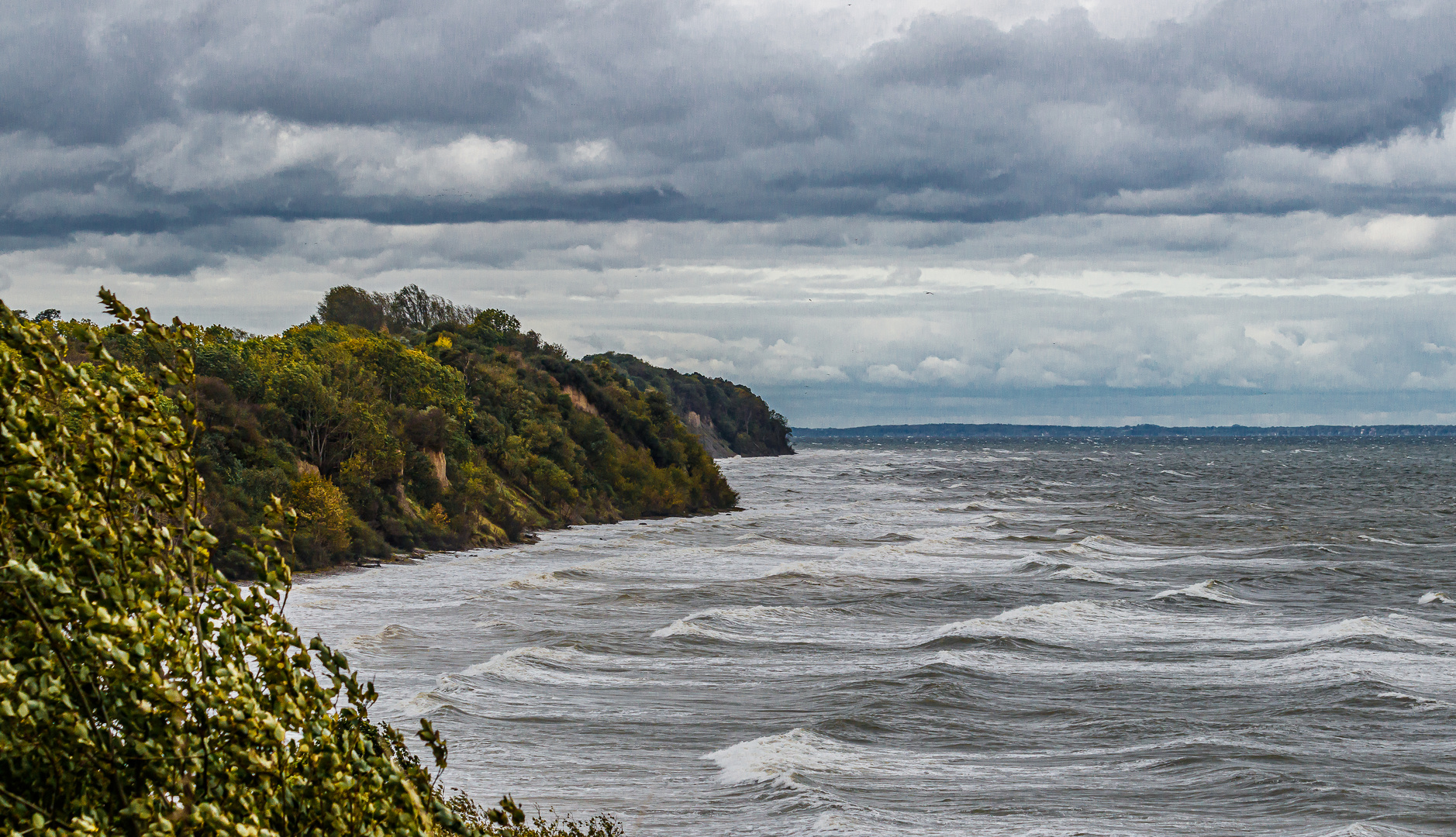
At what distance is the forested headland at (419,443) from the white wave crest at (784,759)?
17706mm

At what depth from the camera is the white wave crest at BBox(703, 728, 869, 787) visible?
19125mm

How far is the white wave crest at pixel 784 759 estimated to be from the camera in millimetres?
19125

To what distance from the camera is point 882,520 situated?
7431 cm

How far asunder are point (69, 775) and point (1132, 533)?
6609 cm

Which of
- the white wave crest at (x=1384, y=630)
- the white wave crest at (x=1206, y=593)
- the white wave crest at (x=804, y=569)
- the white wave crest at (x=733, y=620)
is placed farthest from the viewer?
the white wave crest at (x=804, y=569)

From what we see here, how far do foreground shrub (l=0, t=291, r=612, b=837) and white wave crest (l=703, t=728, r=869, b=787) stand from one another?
12.8 metres

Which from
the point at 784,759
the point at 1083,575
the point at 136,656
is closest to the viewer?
the point at 136,656

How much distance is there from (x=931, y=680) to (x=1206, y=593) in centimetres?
1862

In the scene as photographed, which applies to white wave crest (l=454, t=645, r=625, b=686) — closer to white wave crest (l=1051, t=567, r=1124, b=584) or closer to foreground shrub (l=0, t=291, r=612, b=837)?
foreground shrub (l=0, t=291, r=612, b=837)

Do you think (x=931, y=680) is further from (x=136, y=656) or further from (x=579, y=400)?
(x=579, y=400)

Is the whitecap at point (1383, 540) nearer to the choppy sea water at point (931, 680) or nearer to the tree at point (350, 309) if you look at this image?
the choppy sea water at point (931, 680)

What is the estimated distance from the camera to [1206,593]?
41219 mm

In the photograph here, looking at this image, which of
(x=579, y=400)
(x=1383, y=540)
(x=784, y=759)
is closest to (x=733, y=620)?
(x=784, y=759)

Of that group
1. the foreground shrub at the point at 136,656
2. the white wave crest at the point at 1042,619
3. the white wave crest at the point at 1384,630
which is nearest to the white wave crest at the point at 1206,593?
the white wave crest at the point at 1042,619
